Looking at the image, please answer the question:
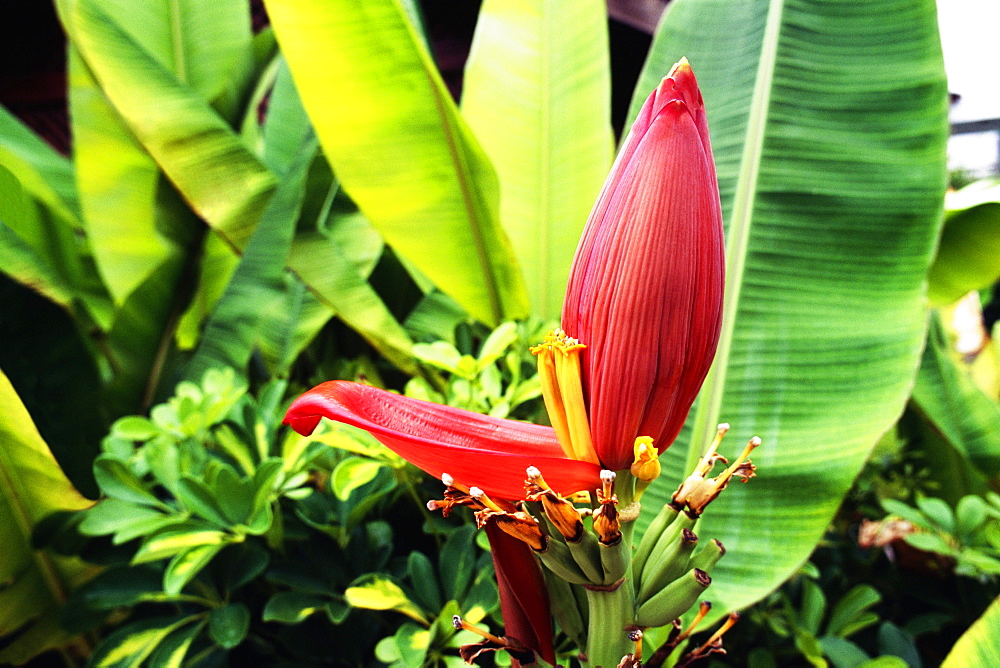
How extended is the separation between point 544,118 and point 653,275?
0.47 meters

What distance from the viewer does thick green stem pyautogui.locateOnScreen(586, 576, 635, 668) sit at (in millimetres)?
242

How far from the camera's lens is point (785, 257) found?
1.57ft

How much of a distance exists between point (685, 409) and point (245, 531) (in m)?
0.28

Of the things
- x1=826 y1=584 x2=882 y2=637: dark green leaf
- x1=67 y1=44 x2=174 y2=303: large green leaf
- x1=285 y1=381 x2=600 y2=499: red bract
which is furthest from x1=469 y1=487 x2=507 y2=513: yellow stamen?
x1=67 y1=44 x2=174 y2=303: large green leaf

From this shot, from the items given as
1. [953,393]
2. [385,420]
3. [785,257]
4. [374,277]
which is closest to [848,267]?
[785,257]

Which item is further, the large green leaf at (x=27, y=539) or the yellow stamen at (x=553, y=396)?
the large green leaf at (x=27, y=539)

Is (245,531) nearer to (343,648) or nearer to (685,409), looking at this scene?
(343,648)

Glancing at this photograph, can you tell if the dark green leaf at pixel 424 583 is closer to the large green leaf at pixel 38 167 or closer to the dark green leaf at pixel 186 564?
the dark green leaf at pixel 186 564

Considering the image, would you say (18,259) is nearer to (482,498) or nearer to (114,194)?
(114,194)

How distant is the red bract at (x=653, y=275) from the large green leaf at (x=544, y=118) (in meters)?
0.39

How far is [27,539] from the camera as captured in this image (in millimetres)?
469

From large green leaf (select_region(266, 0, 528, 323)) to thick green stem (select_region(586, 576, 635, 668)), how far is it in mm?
347

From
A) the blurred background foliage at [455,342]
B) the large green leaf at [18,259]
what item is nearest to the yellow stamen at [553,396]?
the blurred background foliage at [455,342]

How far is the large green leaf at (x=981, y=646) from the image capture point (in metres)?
0.34
